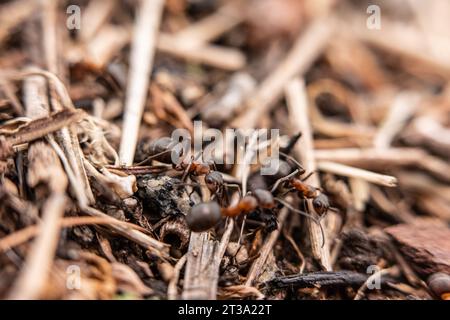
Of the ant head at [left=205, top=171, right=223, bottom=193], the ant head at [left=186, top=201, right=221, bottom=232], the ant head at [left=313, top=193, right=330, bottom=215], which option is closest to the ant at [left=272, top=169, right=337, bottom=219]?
the ant head at [left=313, top=193, right=330, bottom=215]

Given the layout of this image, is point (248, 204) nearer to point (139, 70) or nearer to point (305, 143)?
point (305, 143)

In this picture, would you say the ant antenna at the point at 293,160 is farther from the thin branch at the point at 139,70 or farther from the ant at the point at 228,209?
the thin branch at the point at 139,70

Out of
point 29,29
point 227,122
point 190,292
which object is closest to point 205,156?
point 227,122

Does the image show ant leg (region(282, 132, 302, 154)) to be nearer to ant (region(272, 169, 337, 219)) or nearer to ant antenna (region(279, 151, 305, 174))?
ant antenna (region(279, 151, 305, 174))

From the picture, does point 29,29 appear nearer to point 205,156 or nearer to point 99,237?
point 205,156

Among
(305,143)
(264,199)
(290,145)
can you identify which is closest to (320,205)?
(264,199)

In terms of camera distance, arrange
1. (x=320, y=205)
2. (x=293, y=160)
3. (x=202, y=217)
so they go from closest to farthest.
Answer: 1. (x=202, y=217)
2. (x=320, y=205)
3. (x=293, y=160)
